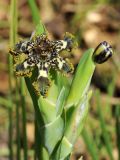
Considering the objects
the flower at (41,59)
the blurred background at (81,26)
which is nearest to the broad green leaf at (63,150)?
the flower at (41,59)

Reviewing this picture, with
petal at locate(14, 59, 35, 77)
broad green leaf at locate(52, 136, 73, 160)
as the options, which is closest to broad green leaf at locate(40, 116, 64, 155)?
broad green leaf at locate(52, 136, 73, 160)

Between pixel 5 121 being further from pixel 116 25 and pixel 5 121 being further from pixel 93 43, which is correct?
pixel 116 25

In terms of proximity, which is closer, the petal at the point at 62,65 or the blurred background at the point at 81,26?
the petal at the point at 62,65

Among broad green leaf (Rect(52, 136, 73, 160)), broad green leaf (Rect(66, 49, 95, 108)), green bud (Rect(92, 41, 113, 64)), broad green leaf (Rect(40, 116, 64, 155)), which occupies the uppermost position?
green bud (Rect(92, 41, 113, 64))

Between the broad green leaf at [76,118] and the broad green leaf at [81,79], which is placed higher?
the broad green leaf at [81,79]

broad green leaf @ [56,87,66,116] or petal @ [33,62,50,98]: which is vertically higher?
petal @ [33,62,50,98]

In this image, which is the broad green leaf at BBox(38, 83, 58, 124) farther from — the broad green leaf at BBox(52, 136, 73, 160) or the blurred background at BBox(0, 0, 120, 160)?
the blurred background at BBox(0, 0, 120, 160)

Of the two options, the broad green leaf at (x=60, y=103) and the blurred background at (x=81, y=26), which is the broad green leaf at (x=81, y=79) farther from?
the blurred background at (x=81, y=26)
